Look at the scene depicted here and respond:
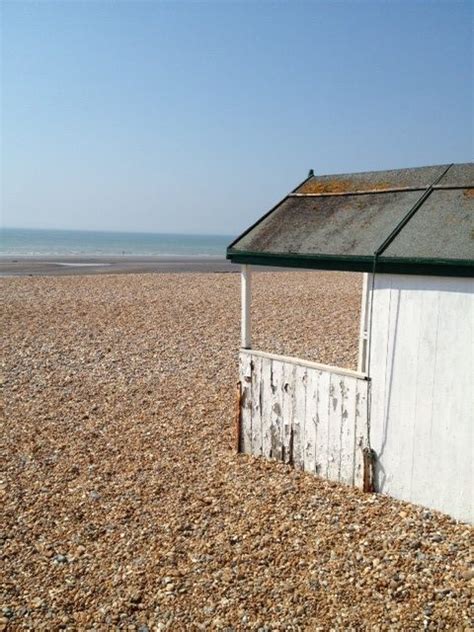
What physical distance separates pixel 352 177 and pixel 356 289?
16367mm

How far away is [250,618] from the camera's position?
12.0ft

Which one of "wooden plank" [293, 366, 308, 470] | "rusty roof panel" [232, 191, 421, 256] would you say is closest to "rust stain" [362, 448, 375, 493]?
"wooden plank" [293, 366, 308, 470]

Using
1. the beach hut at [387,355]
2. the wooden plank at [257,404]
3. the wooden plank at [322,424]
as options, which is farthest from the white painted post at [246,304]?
the wooden plank at [322,424]

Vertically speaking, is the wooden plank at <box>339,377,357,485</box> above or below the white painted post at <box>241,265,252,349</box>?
below

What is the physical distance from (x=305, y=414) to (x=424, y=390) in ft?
4.19

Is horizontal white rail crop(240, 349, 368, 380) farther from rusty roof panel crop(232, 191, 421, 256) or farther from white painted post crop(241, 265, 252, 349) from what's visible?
rusty roof panel crop(232, 191, 421, 256)

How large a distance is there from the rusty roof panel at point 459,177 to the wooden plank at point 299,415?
2.07 m

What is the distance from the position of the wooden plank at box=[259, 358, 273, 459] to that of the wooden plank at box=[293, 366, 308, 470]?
0.32 metres

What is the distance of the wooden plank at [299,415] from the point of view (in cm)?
552

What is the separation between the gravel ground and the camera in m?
3.73

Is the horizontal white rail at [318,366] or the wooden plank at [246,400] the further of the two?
the wooden plank at [246,400]

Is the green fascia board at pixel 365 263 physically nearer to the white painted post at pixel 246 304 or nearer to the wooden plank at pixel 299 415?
the white painted post at pixel 246 304

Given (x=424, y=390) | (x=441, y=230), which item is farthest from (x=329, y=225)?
(x=424, y=390)

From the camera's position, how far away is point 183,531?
4715 mm
